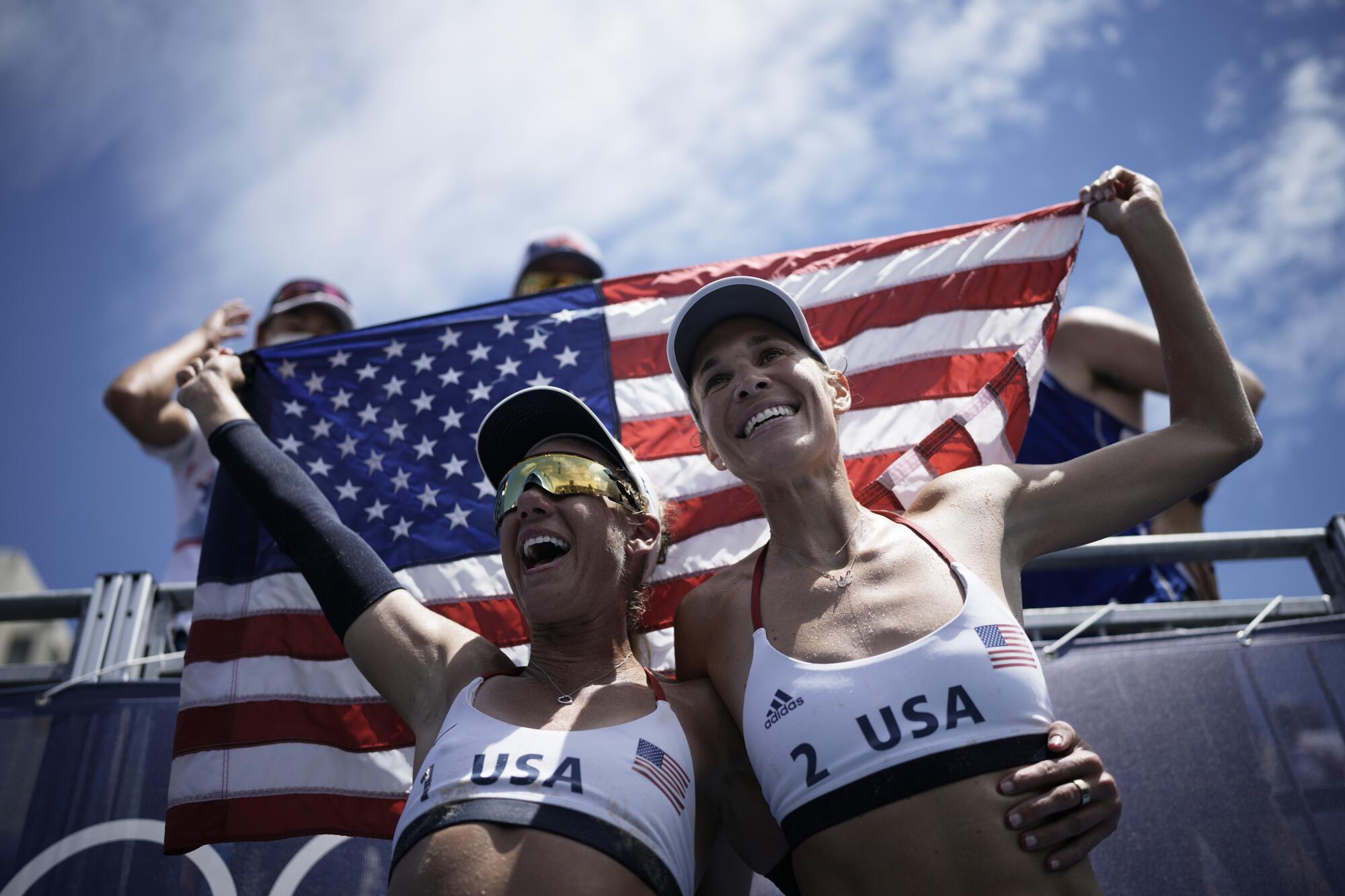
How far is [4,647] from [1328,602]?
37129 millimetres

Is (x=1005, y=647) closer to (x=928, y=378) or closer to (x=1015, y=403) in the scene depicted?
(x=1015, y=403)

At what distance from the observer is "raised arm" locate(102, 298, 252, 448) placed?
471 cm

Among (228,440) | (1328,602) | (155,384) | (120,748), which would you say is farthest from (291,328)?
(1328,602)

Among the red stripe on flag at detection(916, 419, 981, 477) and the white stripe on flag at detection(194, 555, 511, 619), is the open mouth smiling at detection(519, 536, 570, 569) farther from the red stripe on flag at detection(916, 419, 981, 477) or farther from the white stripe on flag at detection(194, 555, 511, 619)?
the red stripe on flag at detection(916, 419, 981, 477)

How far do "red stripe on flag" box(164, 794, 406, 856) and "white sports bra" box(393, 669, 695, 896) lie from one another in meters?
1.14

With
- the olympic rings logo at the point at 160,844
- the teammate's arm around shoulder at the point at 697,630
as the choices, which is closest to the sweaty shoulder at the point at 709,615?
the teammate's arm around shoulder at the point at 697,630

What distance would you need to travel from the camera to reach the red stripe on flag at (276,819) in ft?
10.6

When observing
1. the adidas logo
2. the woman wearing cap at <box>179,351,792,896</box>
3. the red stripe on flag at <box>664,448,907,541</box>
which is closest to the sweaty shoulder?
the woman wearing cap at <box>179,351,792,896</box>

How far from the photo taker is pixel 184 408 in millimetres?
4535

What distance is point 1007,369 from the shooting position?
378cm

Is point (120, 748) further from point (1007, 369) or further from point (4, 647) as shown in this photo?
point (4, 647)

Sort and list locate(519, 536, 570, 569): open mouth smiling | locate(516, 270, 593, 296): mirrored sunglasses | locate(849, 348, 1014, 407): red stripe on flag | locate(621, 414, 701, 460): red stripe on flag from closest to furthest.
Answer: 1. locate(519, 536, 570, 569): open mouth smiling
2. locate(849, 348, 1014, 407): red stripe on flag
3. locate(621, 414, 701, 460): red stripe on flag
4. locate(516, 270, 593, 296): mirrored sunglasses

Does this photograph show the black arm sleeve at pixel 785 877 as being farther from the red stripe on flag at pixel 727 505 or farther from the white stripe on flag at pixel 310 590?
the white stripe on flag at pixel 310 590

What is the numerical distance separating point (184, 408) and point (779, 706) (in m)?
3.75
